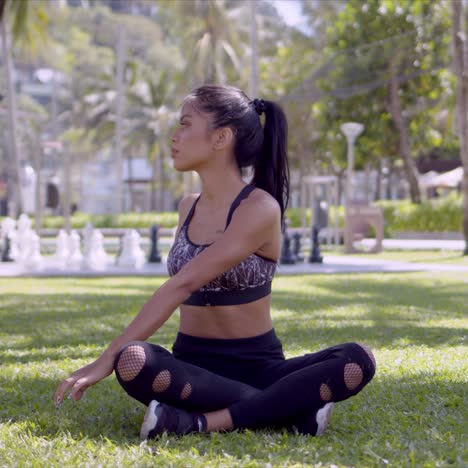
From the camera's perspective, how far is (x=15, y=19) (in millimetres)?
24672

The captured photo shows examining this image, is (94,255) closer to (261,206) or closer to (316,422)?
(261,206)

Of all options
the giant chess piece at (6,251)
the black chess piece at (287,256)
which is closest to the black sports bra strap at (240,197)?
the black chess piece at (287,256)

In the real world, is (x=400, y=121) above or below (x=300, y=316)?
above

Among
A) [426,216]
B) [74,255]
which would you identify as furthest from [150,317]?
[426,216]

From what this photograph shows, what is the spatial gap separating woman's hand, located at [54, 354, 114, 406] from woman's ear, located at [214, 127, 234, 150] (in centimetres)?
106

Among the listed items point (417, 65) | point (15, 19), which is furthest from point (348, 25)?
point (15, 19)

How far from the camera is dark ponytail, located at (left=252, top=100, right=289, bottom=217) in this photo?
13.8 ft

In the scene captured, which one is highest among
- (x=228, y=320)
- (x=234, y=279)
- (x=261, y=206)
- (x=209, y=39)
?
(x=209, y=39)

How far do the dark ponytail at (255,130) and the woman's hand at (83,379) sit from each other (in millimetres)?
1118

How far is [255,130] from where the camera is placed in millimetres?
4148

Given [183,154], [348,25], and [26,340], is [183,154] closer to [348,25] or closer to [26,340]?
[26,340]

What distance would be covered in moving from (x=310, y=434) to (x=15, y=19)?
2257cm

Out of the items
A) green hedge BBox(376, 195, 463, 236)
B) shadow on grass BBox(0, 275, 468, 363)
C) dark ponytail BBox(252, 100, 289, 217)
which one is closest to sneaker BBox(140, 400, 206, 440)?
dark ponytail BBox(252, 100, 289, 217)

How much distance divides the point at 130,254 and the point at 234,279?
13.9 metres
